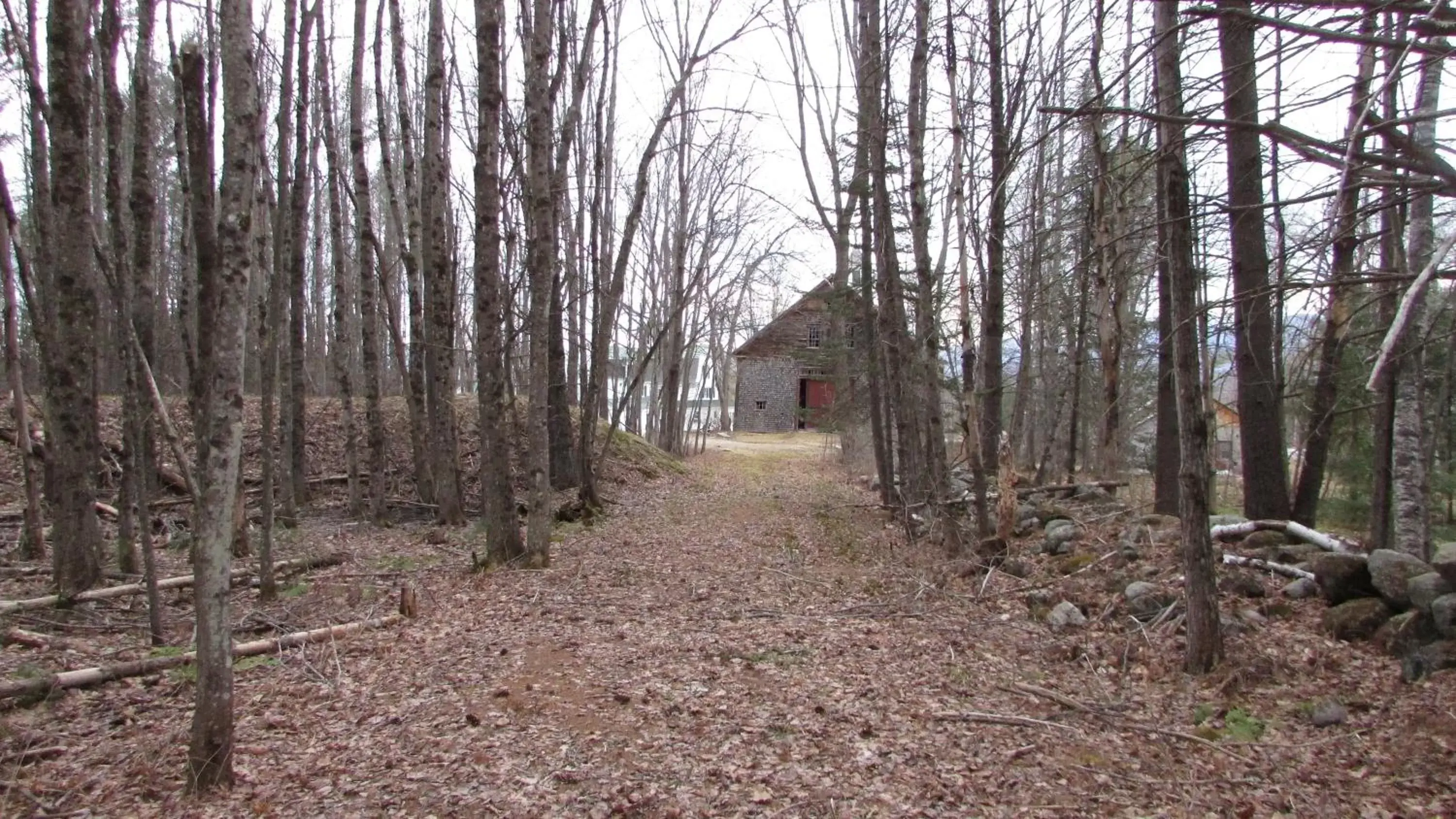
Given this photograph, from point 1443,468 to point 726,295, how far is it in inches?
767

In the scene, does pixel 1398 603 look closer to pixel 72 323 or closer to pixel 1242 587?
pixel 1242 587

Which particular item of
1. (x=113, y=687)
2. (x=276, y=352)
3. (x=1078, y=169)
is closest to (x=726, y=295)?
(x=1078, y=169)

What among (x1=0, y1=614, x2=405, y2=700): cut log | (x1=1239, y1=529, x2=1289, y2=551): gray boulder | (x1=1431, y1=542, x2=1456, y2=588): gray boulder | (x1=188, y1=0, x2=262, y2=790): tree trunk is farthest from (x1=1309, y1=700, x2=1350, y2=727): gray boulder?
(x1=0, y1=614, x2=405, y2=700): cut log

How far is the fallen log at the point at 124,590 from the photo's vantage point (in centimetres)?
560

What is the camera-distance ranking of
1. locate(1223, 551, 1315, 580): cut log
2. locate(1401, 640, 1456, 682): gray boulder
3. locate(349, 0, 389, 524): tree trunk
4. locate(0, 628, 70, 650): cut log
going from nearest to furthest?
locate(1401, 640, 1456, 682): gray boulder, locate(0, 628, 70, 650): cut log, locate(1223, 551, 1315, 580): cut log, locate(349, 0, 389, 524): tree trunk

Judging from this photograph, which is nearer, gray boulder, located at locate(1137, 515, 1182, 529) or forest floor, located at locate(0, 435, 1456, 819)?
forest floor, located at locate(0, 435, 1456, 819)

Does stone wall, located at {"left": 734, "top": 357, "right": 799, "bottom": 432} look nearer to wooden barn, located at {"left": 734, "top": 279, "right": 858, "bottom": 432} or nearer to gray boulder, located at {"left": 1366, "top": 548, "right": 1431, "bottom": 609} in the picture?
wooden barn, located at {"left": 734, "top": 279, "right": 858, "bottom": 432}

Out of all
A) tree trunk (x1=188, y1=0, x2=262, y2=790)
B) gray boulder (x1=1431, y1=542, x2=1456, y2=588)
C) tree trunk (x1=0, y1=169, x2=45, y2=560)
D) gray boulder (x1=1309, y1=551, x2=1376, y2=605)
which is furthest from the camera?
tree trunk (x1=0, y1=169, x2=45, y2=560)

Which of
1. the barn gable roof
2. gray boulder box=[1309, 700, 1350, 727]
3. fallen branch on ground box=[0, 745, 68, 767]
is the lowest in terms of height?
gray boulder box=[1309, 700, 1350, 727]

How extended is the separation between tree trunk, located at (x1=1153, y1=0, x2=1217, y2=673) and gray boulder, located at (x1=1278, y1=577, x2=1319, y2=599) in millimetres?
1293

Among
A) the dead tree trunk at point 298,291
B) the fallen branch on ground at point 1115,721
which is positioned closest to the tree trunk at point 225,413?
the dead tree trunk at point 298,291

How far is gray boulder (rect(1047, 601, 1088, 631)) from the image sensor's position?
6074 millimetres

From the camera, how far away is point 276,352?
21.6ft

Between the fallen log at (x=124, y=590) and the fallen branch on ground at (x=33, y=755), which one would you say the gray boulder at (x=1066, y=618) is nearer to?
the fallen branch on ground at (x=33, y=755)
